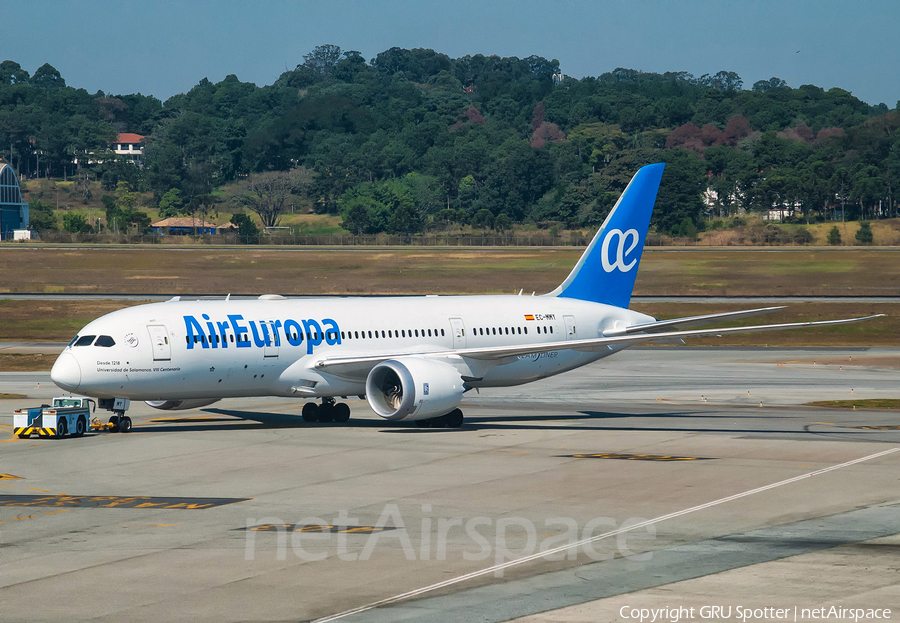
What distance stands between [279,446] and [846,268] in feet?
350

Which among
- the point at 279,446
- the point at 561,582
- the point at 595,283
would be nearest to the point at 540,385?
the point at 595,283

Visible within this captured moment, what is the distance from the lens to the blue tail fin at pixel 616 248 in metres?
51.1

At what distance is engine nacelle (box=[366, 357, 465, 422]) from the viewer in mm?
40750

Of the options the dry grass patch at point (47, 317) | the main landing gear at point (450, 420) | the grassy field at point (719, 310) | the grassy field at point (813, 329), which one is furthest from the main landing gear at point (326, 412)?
the grassy field at point (813, 329)

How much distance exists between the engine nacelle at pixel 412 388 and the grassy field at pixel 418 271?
71876 mm

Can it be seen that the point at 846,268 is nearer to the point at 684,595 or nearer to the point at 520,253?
the point at 520,253

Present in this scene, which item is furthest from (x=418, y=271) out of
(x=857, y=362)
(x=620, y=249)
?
(x=620, y=249)

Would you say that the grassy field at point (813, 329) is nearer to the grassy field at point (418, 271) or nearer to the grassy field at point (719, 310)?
the grassy field at point (719, 310)

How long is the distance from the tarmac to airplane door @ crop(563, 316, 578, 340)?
3608mm

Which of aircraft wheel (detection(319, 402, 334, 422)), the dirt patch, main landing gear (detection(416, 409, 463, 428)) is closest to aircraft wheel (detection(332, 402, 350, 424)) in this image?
aircraft wheel (detection(319, 402, 334, 422))

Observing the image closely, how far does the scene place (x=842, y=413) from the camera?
155 feet

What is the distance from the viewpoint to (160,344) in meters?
39.7

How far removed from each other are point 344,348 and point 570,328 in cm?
1100

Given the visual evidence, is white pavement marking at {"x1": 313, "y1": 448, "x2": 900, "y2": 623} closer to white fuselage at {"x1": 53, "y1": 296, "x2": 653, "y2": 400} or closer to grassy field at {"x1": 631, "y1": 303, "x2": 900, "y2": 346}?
white fuselage at {"x1": 53, "y1": 296, "x2": 653, "y2": 400}
